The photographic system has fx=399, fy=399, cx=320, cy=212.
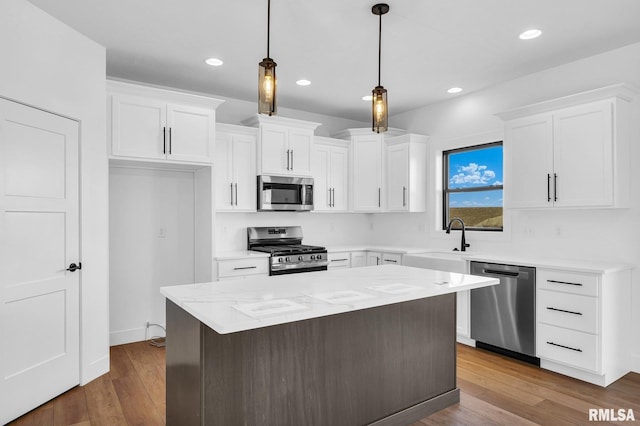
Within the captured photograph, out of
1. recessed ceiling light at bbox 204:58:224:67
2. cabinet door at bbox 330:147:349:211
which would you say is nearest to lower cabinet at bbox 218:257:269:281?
cabinet door at bbox 330:147:349:211

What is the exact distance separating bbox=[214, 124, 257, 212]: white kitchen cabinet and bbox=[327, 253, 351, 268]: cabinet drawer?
1.12m

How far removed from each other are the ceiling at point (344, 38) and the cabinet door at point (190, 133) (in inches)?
16.2

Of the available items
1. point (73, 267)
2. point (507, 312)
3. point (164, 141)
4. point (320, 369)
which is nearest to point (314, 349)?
point (320, 369)

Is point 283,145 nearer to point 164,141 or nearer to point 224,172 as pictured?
point 224,172

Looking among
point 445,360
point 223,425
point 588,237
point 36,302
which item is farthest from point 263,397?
point 588,237

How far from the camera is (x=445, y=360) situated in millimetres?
2785

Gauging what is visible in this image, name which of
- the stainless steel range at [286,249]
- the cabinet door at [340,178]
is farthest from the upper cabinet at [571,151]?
the stainless steel range at [286,249]

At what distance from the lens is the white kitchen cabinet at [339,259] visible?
4.88 meters

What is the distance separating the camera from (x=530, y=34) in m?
3.15

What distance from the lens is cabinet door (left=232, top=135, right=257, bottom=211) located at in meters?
4.44

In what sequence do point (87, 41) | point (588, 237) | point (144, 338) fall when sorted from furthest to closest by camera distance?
point (144, 338), point (588, 237), point (87, 41)

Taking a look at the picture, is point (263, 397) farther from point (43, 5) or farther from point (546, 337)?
point (43, 5)

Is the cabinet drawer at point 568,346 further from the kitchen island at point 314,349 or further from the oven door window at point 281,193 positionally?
the oven door window at point 281,193

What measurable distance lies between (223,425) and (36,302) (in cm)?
184
